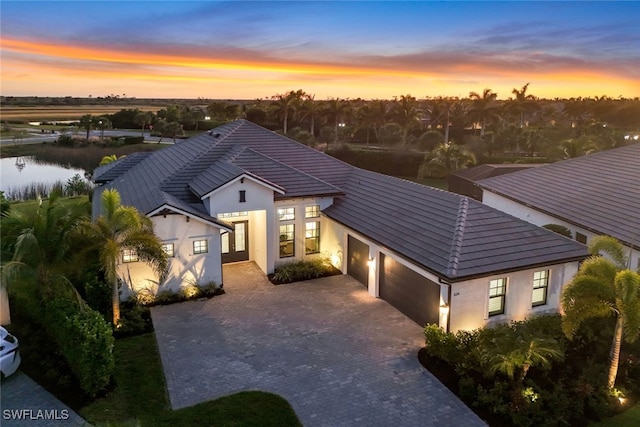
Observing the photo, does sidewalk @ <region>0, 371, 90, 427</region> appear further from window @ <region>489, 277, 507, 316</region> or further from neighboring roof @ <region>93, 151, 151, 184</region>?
neighboring roof @ <region>93, 151, 151, 184</region>

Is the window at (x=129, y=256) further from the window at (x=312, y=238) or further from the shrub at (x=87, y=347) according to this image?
the window at (x=312, y=238)

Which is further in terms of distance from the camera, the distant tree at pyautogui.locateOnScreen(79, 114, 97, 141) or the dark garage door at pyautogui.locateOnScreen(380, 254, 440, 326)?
the distant tree at pyautogui.locateOnScreen(79, 114, 97, 141)

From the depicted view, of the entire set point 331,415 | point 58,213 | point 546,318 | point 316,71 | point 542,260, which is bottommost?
point 331,415

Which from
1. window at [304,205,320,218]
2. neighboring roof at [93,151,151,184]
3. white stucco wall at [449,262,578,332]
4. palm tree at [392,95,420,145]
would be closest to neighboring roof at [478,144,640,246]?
white stucco wall at [449,262,578,332]

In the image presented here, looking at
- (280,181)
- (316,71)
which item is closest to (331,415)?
(280,181)

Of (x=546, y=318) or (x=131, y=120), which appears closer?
(x=546, y=318)

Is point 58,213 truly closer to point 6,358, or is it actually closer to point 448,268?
point 6,358
